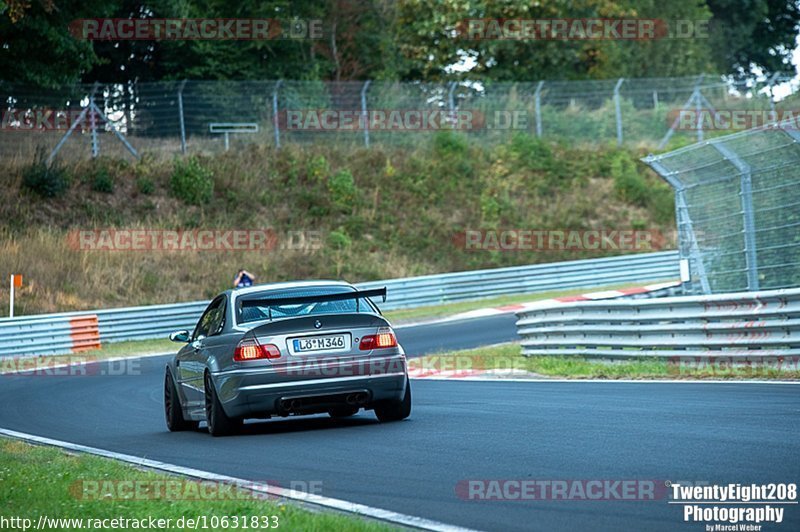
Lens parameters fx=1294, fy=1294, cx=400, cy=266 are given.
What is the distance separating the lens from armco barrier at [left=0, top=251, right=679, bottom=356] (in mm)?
28750

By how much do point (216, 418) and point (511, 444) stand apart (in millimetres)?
3213

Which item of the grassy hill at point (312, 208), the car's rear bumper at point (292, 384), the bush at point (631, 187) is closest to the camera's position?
the car's rear bumper at point (292, 384)

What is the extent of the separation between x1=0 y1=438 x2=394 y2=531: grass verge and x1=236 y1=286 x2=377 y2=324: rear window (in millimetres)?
2262

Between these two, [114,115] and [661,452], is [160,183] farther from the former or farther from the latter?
[661,452]

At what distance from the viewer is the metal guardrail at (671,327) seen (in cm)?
1484

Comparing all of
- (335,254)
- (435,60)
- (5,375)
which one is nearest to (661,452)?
(5,375)

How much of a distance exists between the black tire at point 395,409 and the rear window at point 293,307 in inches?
34.9

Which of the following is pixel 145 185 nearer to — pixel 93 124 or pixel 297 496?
pixel 93 124

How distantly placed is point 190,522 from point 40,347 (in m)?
22.8

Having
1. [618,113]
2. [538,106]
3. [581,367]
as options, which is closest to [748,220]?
[581,367]

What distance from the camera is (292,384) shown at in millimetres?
11523

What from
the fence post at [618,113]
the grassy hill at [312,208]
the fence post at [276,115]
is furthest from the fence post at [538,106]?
the fence post at [276,115]

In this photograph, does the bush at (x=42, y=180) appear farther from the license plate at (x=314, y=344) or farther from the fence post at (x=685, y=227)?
the license plate at (x=314, y=344)

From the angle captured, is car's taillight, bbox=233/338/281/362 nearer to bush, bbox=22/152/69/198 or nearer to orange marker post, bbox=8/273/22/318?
orange marker post, bbox=8/273/22/318
